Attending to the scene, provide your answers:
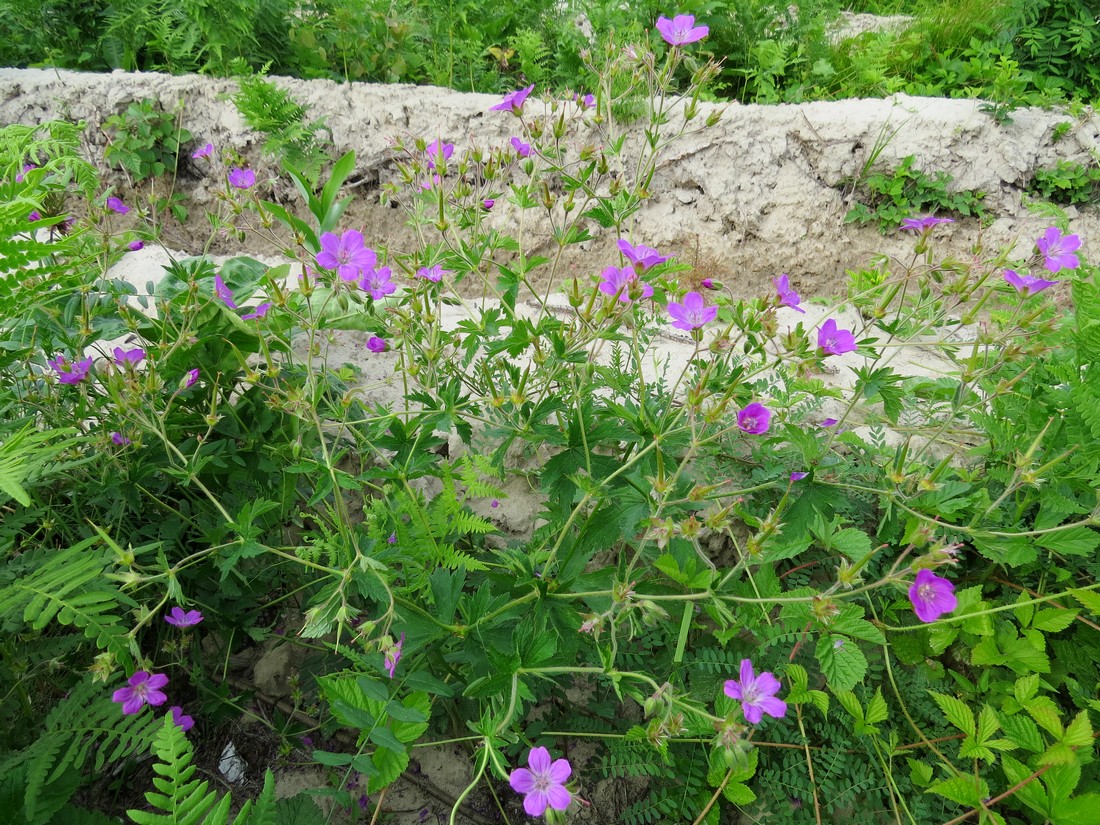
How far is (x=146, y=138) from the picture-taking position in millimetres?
3736

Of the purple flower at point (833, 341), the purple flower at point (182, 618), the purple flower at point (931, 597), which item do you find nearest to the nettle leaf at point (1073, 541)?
the purple flower at point (931, 597)

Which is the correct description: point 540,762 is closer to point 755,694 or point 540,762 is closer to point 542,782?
point 542,782

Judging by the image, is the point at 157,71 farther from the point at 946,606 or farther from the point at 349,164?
the point at 946,606

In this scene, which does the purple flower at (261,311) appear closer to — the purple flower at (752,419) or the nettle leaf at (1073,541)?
the purple flower at (752,419)

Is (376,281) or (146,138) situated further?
(146,138)

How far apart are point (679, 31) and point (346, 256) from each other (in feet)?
3.84

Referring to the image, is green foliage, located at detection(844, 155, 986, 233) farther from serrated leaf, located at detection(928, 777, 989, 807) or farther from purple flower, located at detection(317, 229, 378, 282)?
purple flower, located at detection(317, 229, 378, 282)

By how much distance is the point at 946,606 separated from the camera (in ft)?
3.80

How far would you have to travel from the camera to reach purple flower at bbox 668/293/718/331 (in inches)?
60.1

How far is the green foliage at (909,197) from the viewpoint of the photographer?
11.0 feet

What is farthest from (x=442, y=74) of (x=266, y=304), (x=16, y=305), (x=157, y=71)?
(x=16, y=305)

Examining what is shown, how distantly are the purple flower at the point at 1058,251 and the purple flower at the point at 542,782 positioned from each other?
160cm

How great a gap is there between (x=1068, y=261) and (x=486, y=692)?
1698 mm

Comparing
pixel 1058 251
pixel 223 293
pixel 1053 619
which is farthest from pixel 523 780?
pixel 1058 251
